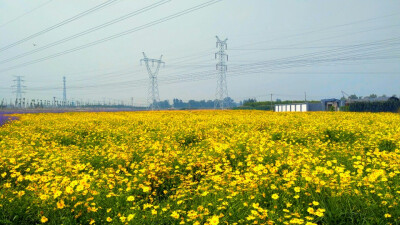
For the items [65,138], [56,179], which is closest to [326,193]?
[56,179]

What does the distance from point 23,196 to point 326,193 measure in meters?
4.21

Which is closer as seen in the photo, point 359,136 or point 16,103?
point 359,136

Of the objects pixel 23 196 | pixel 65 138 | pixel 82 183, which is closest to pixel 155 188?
pixel 82 183

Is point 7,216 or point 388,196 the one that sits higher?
point 388,196

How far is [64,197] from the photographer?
3912 millimetres

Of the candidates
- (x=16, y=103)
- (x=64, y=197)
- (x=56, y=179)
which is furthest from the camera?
(x=16, y=103)

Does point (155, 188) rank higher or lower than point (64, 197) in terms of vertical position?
lower

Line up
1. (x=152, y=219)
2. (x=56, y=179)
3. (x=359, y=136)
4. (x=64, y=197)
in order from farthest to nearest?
(x=359, y=136) < (x=56, y=179) < (x=64, y=197) < (x=152, y=219)

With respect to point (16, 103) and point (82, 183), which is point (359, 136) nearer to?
point (82, 183)

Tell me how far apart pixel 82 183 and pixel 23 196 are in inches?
32.5

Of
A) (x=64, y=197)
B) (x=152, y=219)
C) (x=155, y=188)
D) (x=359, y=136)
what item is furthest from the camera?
(x=359, y=136)

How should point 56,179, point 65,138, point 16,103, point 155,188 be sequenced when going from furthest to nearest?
point 16,103 → point 65,138 → point 155,188 → point 56,179

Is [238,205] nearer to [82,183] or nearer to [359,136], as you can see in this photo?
[82,183]

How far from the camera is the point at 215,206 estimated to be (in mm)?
3916
